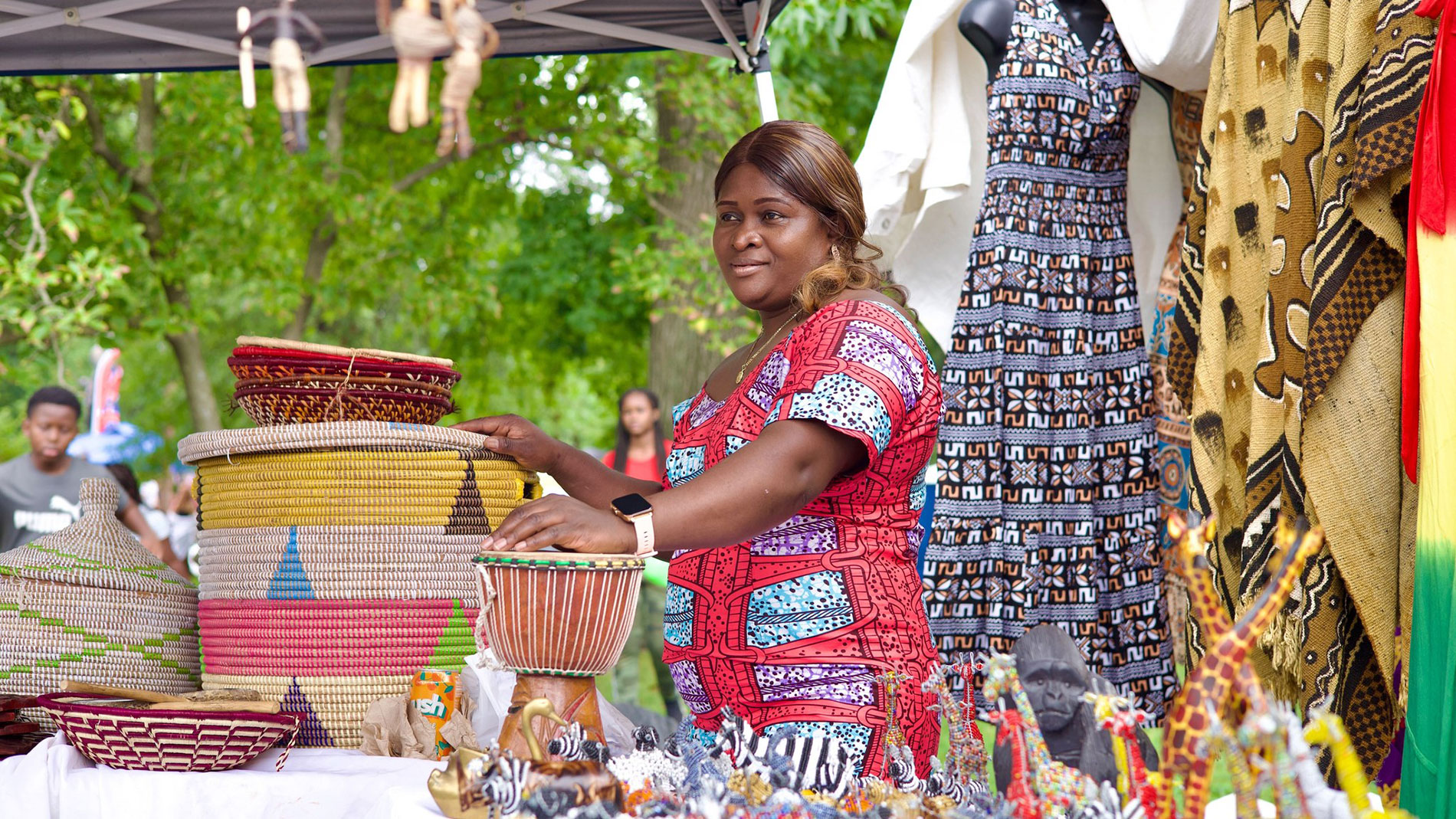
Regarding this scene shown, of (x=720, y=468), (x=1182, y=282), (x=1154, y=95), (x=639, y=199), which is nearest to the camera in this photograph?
(x=720, y=468)

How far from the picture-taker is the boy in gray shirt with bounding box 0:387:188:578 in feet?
19.4

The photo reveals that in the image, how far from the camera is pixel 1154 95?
3.02 meters

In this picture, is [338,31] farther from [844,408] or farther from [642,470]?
[642,470]

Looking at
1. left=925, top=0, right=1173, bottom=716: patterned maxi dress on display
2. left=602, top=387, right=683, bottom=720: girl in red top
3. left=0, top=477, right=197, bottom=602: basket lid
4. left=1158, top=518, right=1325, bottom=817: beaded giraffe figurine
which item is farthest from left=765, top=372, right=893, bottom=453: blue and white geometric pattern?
left=602, top=387, right=683, bottom=720: girl in red top

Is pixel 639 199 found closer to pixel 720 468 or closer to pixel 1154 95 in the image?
pixel 1154 95

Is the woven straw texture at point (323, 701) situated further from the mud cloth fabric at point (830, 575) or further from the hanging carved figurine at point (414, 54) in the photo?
the hanging carved figurine at point (414, 54)

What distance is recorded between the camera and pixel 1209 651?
1.20 metres

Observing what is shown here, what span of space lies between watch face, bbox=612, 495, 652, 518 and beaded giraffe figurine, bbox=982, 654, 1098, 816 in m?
0.45

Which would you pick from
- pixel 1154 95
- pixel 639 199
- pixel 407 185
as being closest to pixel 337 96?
pixel 407 185

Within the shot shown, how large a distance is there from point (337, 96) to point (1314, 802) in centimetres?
996

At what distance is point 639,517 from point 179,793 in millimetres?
859

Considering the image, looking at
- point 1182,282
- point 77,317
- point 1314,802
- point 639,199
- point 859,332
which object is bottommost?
point 1314,802

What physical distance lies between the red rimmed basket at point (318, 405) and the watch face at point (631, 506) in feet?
2.71

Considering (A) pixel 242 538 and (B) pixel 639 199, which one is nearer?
(A) pixel 242 538
